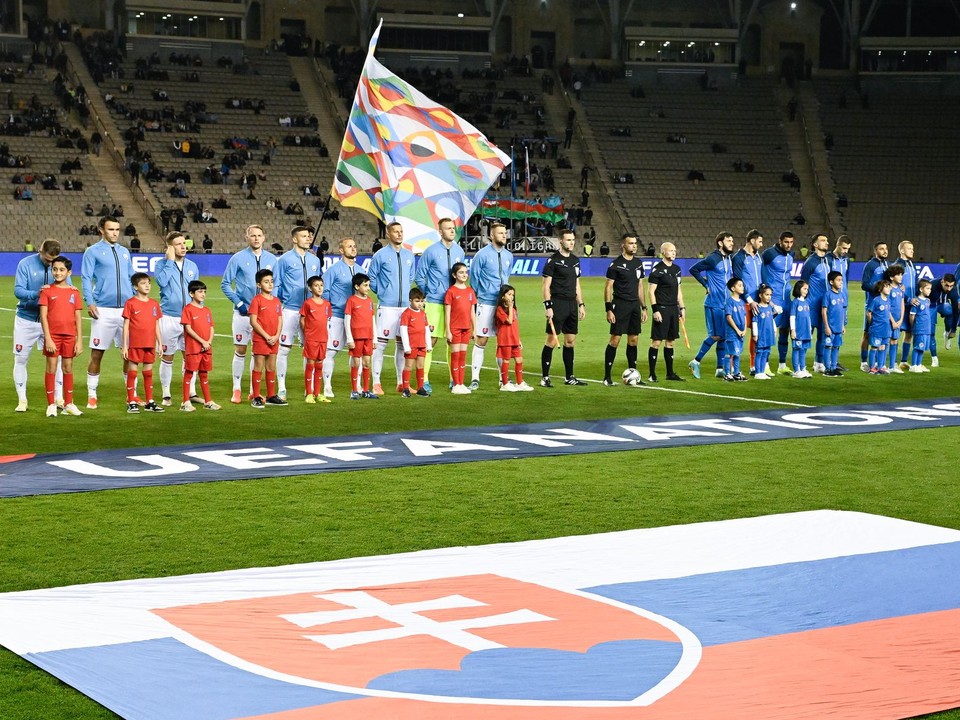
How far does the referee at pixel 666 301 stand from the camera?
644 inches

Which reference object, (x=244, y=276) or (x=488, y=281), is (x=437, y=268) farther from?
(x=244, y=276)

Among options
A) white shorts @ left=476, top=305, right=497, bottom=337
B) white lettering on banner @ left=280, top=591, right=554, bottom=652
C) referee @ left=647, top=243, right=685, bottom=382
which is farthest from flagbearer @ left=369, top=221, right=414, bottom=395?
white lettering on banner @ left=280, top=591, right=554, bottom=652

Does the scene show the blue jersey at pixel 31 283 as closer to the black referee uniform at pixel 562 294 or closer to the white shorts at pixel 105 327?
the white shorts at pixel 105 327

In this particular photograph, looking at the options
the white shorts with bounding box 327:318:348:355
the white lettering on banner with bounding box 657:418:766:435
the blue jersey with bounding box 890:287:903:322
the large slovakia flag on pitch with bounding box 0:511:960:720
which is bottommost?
the large slovakia flag on pitch with bounding box 0:511:960:720

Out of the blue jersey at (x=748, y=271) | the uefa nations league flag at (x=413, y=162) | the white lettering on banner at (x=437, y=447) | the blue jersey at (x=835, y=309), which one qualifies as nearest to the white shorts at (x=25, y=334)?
the white lettering on banner at (x=437, y=447)

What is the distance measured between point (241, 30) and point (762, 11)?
26387mm

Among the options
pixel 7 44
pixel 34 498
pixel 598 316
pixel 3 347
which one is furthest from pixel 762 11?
pixel 34 498

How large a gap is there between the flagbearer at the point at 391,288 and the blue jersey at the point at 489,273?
0.83 meters

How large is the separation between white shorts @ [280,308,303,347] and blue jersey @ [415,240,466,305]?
1699mm

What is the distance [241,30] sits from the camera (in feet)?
197

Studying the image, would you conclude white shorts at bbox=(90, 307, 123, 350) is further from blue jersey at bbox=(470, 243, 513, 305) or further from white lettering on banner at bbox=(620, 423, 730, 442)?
white lettering on banner at bbox=(620, 423, 730, 442)

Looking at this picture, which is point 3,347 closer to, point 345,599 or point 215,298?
point 215,298

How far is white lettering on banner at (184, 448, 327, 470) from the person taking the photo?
10445mm

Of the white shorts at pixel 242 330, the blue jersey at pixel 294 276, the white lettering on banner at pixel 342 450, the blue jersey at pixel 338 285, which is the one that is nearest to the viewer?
the white lettering on banner at pixel 342 450
